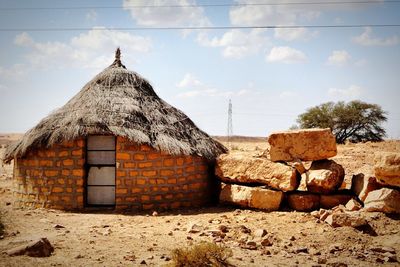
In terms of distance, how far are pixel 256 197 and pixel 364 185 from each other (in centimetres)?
218

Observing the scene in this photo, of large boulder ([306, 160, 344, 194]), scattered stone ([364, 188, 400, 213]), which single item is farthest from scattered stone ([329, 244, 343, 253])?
large boulder ([306, 160, 344, 194])

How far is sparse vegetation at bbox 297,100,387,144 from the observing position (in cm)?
2377

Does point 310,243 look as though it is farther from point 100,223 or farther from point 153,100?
point 153,100

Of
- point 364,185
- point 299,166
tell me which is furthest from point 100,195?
point 364,185

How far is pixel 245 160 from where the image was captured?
26.8 ft

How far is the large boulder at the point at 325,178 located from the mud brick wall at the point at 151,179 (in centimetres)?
280

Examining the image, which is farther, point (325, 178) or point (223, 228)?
point (325, 178)

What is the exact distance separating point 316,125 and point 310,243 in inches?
803

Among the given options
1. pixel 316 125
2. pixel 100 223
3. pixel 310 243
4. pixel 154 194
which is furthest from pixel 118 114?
pixel 316 125

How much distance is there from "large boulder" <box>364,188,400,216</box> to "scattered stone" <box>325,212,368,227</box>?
0.53 meters

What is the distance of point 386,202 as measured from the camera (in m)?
6.23

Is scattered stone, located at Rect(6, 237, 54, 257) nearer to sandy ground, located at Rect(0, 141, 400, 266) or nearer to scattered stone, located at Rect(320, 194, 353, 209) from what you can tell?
sandy ground, located at Rect(0, 141, 400, 266)

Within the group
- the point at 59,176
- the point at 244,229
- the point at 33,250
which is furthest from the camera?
the point at 59,176

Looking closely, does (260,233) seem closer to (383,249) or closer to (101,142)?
(383,249)
